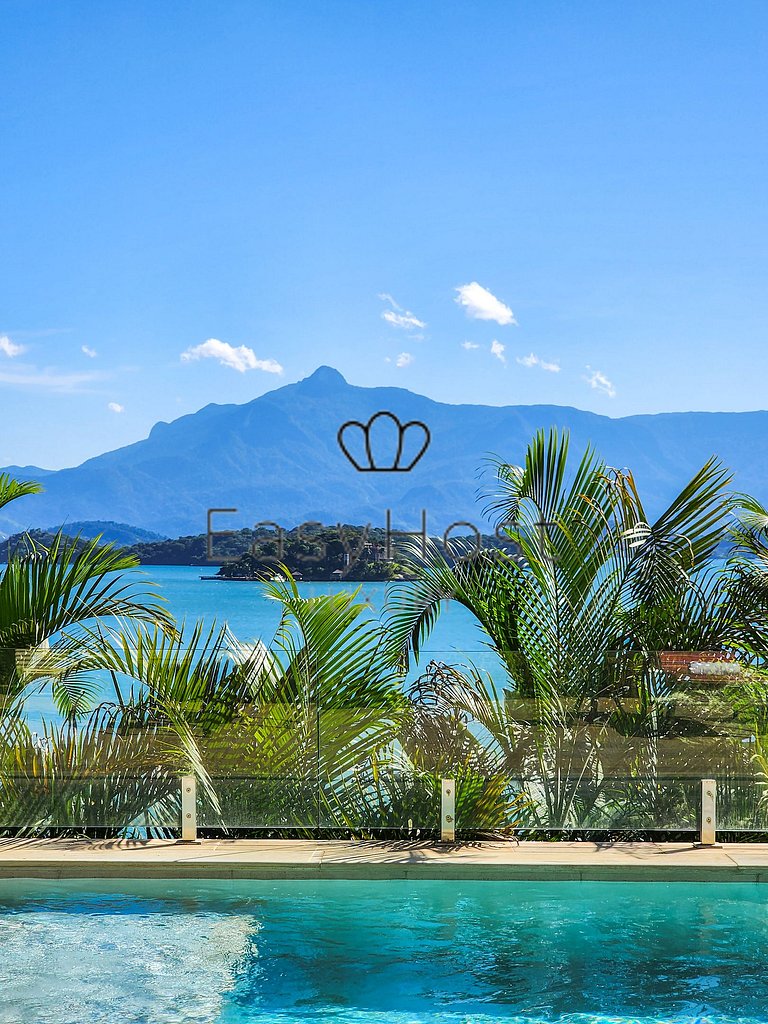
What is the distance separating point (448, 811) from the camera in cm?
838

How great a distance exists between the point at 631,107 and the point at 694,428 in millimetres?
158691

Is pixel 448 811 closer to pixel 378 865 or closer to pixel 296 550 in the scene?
pixel 378 865

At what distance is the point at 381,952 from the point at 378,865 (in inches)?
41.0

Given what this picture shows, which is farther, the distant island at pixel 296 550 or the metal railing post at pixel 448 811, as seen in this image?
the distant island at pixel 296 550

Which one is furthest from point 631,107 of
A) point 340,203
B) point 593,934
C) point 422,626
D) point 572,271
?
point 572,271

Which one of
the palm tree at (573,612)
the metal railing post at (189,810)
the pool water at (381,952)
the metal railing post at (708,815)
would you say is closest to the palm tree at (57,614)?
the metal railing post at (189,810)

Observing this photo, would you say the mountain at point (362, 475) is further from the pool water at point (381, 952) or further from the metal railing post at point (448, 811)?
the pool water at point (381, 952)

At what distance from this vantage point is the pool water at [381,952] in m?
6.12

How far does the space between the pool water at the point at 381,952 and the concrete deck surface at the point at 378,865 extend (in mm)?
94

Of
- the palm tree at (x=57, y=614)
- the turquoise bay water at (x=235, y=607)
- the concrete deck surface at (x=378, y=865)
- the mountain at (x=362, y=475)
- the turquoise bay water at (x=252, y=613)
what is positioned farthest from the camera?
the mountain at (x=362, y=475)

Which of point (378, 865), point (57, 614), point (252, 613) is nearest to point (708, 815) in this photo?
point (378, 865)

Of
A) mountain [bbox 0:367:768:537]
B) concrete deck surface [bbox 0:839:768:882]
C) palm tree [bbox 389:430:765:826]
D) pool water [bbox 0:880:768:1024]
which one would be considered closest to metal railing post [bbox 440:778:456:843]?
concrete deck surface [bbox 0:839:768:882]

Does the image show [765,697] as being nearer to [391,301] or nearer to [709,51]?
[709,51]

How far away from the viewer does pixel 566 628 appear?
8867mm
